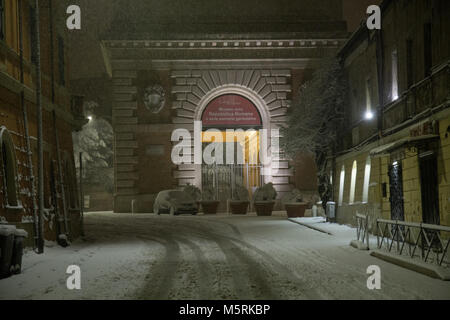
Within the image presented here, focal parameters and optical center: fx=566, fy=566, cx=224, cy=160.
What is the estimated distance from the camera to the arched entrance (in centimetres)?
3747

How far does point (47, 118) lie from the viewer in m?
17.5

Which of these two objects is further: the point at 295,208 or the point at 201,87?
the point at 201,87

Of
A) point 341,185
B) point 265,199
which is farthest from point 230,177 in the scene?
point 341,185

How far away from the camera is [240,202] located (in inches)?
1367

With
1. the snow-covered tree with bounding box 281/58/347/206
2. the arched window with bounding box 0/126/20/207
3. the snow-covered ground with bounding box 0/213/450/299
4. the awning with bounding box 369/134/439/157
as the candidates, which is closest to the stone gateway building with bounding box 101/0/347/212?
the snow-covered tree with bounding box 281/58/347/206

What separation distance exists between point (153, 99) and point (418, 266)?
95.0ft

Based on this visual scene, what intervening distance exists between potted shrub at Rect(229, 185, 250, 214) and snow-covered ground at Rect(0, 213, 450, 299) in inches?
624

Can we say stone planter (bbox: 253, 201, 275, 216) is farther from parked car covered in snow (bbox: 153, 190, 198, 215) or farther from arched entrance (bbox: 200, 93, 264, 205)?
arched entrance (bbox: 200, 93, 264, 205)

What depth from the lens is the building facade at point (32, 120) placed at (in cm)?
1412

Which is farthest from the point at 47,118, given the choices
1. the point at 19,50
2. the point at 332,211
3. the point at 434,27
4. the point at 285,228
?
the point at 332,211

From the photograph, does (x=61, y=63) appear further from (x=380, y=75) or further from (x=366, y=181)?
(x=366, y=181)

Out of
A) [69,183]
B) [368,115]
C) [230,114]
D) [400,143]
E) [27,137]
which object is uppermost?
[230,114]

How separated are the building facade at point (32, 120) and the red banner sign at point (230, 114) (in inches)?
672
